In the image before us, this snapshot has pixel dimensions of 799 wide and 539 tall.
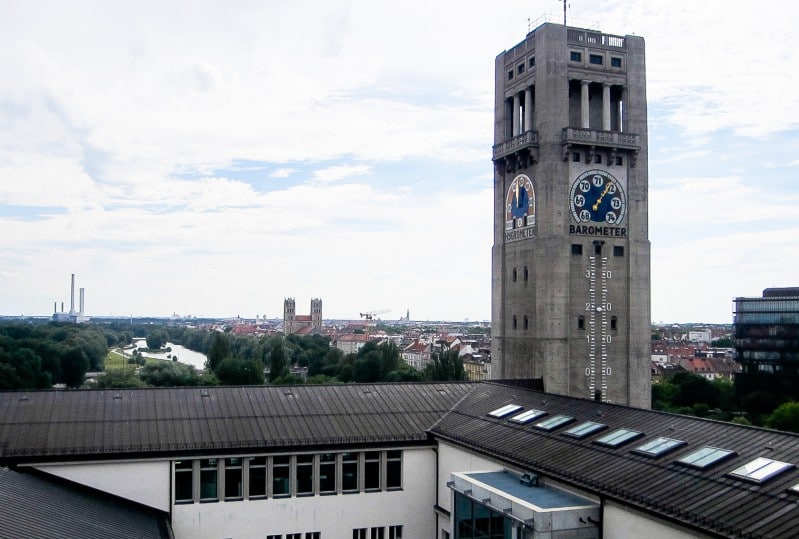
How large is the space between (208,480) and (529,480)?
13043 mm

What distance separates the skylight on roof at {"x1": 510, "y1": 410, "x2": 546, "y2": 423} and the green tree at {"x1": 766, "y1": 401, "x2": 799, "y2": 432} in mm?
58339

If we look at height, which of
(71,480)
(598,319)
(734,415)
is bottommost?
(734,415)

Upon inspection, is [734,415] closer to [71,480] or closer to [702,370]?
[702,370]

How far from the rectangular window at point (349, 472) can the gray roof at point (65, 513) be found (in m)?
7.37

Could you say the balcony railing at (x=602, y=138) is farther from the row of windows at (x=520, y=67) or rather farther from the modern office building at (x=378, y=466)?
the modern office building at (x=378, y=466)

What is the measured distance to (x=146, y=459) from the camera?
28922mm

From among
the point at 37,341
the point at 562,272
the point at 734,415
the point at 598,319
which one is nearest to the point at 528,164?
the point at 562,272

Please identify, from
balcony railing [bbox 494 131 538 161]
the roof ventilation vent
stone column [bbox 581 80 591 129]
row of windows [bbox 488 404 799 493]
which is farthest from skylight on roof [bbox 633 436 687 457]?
stone column [bbox 581 80 591 129]

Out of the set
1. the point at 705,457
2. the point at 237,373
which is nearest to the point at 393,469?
the point at 705,457

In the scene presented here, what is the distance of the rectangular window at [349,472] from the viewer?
105 ft

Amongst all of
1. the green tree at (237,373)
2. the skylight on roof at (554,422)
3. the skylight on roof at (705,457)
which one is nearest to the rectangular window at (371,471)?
the skylight on roof at (554,422)

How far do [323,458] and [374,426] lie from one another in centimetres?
270

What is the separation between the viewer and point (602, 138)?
46.9 meters

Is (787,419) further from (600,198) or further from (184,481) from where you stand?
(184,481)
